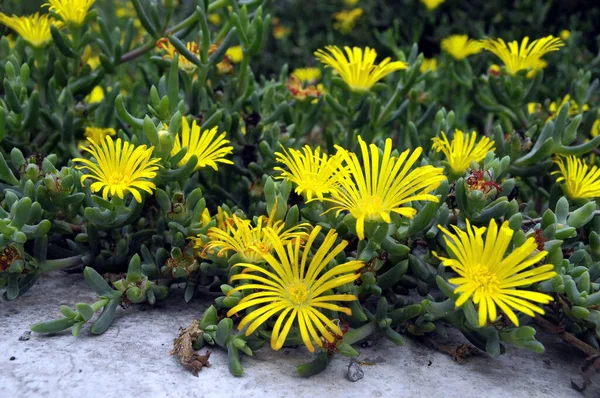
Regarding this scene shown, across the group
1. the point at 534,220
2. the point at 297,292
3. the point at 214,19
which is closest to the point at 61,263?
the point at 297,292

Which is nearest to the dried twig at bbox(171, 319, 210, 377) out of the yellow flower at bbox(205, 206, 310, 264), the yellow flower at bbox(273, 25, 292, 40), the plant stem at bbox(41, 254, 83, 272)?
the yellow flower at bbox(205, 206, 310, 264)

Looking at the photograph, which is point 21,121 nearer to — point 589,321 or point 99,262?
point 99,262

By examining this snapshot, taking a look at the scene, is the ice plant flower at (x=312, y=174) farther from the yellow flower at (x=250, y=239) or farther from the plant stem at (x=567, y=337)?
the plant stem at (x=567, y=337)

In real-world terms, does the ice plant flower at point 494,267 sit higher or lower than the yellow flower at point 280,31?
lower

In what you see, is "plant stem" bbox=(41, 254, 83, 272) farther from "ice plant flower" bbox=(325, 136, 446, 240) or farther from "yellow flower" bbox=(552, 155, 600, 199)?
"yellow flower" bbox=(552, 155, 600, 199)

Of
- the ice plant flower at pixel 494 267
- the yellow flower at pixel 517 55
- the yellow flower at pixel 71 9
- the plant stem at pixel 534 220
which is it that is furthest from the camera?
the yellow flower at pixel 517 55

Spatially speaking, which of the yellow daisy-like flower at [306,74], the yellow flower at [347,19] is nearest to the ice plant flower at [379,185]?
→ the yellow daisy-like flower at [306,74]

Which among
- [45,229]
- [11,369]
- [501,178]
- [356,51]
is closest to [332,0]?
[356,51]

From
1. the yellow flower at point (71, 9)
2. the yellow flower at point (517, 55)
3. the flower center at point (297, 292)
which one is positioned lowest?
the flower center at point (297, 292)
